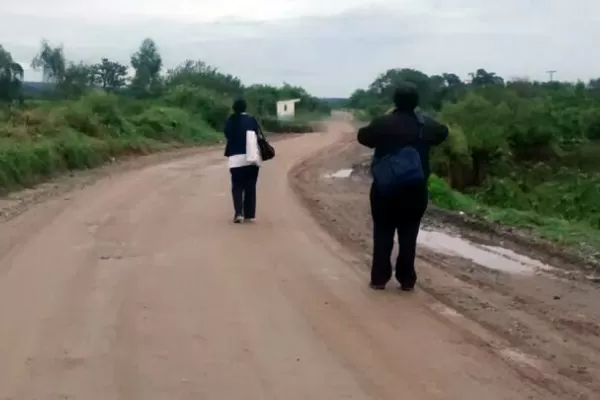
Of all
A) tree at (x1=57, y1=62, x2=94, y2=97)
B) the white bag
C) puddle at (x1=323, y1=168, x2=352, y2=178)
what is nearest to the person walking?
the white bag

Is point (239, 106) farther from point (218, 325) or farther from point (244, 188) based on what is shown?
point (218, 325)

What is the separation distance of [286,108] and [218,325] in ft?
231

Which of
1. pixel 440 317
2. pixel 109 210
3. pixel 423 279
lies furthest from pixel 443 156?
pixel 440 317

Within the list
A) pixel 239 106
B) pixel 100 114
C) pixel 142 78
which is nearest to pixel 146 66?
pixel 142 78

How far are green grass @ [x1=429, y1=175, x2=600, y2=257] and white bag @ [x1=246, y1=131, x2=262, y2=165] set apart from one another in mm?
4101

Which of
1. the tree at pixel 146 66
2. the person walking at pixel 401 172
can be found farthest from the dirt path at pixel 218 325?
the tree at pixel 146 66

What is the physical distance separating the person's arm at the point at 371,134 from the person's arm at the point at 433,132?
435mm

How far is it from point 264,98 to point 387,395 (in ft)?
233

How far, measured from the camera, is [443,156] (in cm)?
2909

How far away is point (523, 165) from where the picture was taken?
34.4 meters

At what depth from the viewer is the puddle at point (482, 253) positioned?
1080 centimetres

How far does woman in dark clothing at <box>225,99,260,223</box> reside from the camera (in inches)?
525

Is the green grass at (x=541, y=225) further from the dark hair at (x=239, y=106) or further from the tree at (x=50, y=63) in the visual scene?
the tree at (x=50, y=63)

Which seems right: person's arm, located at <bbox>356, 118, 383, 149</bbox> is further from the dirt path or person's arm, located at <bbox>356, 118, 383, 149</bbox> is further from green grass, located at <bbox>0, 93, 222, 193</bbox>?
green grass, located at <bbox>0, 93, 222, 193</bbox>
